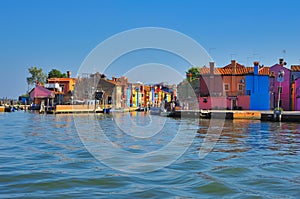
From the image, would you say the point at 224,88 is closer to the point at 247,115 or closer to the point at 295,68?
the point at 295,68

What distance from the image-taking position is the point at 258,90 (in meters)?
54.4

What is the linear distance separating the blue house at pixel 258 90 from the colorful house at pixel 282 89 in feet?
7.28

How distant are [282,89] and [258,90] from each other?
15.2ft

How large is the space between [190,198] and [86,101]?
227 feet

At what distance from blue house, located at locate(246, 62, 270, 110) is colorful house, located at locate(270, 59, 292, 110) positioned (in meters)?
2.22

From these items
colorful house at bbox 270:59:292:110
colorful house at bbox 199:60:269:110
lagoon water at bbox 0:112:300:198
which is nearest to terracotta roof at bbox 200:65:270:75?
colorful house at bbox 199:60:269:110

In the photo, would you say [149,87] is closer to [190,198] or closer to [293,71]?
[293,71]

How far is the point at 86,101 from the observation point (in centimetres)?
7562

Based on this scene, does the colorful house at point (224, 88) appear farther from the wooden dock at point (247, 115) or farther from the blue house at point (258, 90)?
the wooden dock at point (247, 115)

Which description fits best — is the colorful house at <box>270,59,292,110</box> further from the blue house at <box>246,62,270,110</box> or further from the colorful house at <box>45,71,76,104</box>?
the colorful house at <box>45,71,76,104</box>

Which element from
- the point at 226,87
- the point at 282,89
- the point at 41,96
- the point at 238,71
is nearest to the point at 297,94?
the point at 282,89

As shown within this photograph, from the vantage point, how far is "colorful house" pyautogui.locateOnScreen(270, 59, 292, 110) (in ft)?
183

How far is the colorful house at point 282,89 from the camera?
5584 cm

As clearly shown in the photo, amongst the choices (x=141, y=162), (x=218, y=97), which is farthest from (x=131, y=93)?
(x=141, y=162)
